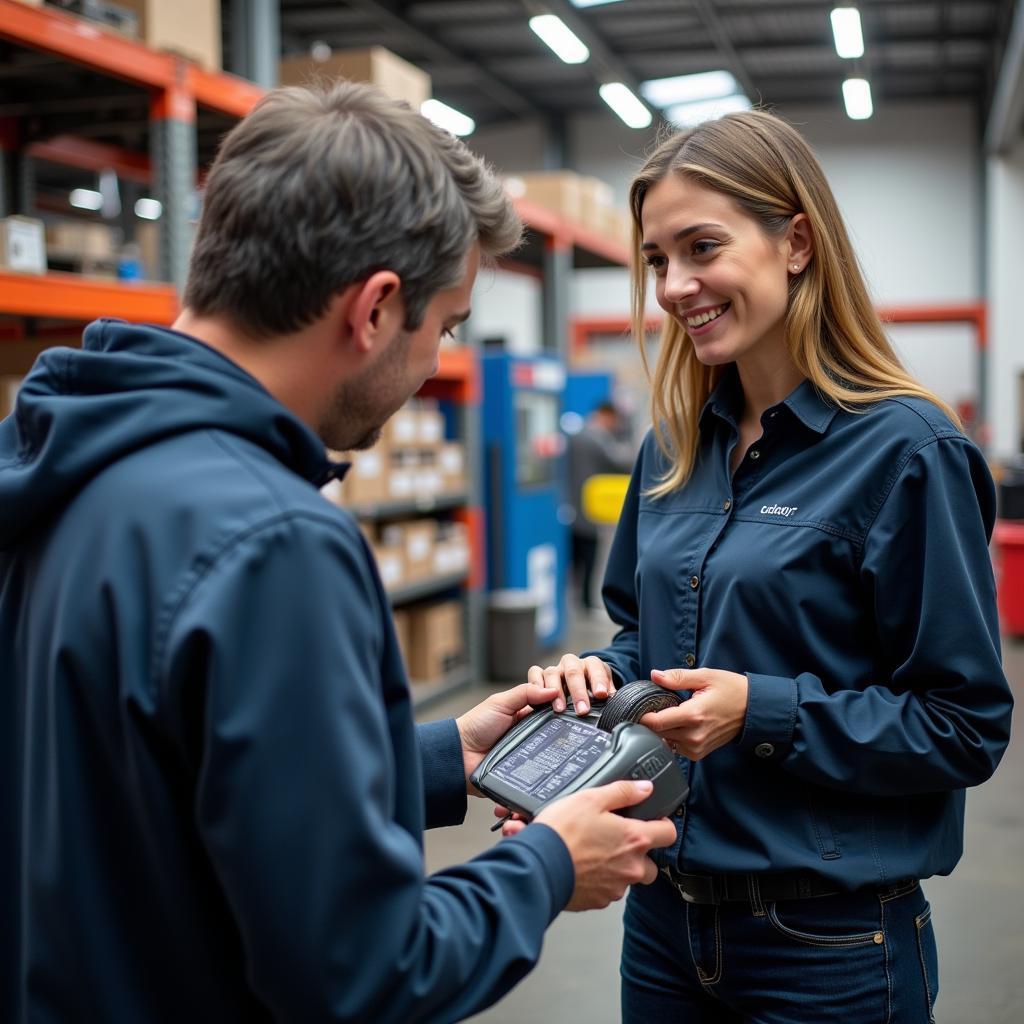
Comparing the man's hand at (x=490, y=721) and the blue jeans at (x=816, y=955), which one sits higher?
the man's hand at (x=490, y=721)

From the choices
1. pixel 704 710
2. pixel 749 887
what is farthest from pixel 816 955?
pixel 704 710

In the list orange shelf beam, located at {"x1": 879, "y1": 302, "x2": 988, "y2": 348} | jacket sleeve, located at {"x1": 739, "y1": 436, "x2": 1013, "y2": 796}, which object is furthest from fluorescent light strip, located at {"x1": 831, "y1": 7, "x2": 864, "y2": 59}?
jacket sleeve, located at {"x1": 739, "y1": 436, "x2": 1013, "y2": 796}

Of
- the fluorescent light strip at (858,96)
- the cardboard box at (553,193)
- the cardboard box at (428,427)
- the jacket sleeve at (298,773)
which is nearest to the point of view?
the jacket sleeve at (298,773)

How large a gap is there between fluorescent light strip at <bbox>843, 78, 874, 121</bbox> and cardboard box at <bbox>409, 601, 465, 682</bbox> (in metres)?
8.46

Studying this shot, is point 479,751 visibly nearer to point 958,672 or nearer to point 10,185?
point 958,672

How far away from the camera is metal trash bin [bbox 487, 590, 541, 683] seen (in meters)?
6.25

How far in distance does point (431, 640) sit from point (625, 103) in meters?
8.37

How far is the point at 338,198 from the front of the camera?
0.86 metres

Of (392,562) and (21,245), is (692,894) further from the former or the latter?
(392,562)

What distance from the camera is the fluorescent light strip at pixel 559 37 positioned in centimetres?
946

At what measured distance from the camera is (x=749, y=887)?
1.29m

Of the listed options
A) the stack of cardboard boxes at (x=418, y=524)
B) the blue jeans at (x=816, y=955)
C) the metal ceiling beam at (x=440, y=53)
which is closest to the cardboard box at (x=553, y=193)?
the stack of cardboard boxes at (x=418, y=524)

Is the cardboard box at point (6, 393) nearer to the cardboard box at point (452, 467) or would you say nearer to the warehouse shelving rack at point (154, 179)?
the warehouse shelving rack at point (154, 179)

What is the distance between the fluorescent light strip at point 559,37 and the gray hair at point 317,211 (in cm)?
930
